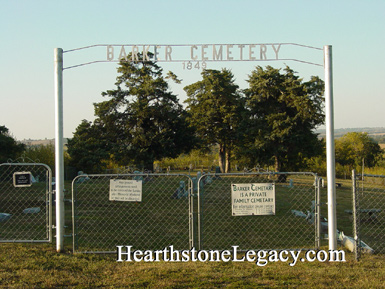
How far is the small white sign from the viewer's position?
23.9 ft

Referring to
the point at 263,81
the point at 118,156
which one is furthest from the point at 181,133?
the point at 263,81

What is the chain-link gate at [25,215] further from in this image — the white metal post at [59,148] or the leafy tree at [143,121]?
the leafy tree at [143,121]

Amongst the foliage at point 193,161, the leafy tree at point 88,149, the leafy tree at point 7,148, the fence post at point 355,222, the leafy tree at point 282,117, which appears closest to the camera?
the fence post at point 355,222

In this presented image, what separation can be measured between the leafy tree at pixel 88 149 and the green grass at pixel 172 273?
79.5 feet

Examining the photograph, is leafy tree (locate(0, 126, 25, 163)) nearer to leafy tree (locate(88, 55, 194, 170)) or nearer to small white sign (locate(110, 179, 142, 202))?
leafy tree (locate(88, 55, 194, 170))

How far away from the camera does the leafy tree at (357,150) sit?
51281 millimetres

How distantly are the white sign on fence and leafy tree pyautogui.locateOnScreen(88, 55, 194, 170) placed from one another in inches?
1032

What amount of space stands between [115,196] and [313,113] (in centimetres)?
2703

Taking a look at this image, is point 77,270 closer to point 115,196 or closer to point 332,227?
point 115,196

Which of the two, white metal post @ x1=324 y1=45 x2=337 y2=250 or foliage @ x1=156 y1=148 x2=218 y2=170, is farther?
foliage @ x1=156 y1=148 x2=218 y2=170

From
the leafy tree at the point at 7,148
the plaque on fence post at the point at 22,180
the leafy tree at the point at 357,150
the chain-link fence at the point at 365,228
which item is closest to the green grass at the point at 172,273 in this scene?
the chain-link fence at the point at 365,228

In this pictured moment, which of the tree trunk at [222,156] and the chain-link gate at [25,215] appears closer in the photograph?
the chain-link gate at [25,215]

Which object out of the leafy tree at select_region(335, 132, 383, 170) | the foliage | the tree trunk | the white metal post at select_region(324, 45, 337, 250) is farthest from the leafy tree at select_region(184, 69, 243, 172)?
the white metal post at select_region(324, 45, 337, 250)

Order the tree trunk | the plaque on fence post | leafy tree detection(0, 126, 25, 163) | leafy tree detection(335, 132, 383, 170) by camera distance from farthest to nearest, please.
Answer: leafy tree detection(335, 132, 383, 170) < the tree trunk < leafy tree detection(0, 126, 25, 163) < the plaque on fence post
